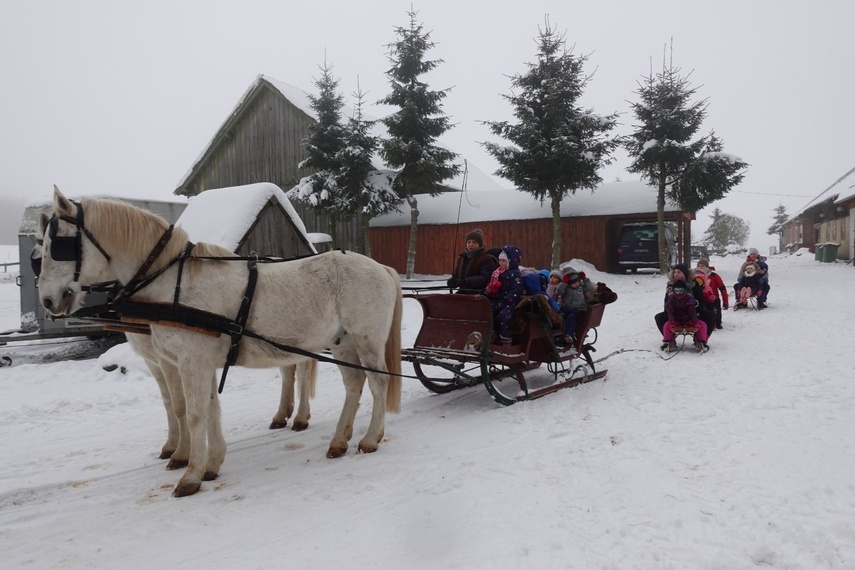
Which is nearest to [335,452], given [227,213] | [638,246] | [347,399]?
[347,399]

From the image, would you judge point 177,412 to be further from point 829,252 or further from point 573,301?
point 829,252

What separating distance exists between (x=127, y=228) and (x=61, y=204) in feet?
1.35

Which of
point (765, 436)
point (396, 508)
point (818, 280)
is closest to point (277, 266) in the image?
point (396, 508)

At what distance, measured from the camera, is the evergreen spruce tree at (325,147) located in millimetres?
20656

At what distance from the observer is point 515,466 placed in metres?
3.91

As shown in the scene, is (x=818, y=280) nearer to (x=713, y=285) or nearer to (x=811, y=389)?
(x=713, y=285)

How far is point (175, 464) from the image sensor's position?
413 centimetres

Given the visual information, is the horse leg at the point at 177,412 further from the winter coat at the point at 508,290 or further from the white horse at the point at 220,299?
the winter coat at the point at 508,290

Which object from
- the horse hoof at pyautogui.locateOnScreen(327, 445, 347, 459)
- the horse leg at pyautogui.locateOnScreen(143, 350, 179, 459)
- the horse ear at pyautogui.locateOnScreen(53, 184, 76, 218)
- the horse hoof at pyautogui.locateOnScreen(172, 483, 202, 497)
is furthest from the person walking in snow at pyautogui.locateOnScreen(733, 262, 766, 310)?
the horse ear at pyautogui.locateOnScreen(53, 184, 76, 218)

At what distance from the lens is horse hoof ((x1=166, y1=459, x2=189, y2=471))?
13.5 feet

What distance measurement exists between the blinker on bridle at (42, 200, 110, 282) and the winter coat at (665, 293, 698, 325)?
8011 mm

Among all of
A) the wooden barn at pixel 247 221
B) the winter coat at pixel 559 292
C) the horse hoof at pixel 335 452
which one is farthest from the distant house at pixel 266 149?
the horse hoof at pixel 335 452

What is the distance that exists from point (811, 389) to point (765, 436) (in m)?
1.85

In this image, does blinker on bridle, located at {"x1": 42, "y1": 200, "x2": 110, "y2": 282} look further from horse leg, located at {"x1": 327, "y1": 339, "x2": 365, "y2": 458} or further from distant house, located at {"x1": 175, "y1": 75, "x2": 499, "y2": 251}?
distant house, located at {"x1": 175, "y1": 75, "x2": 499, "y2": 251}
